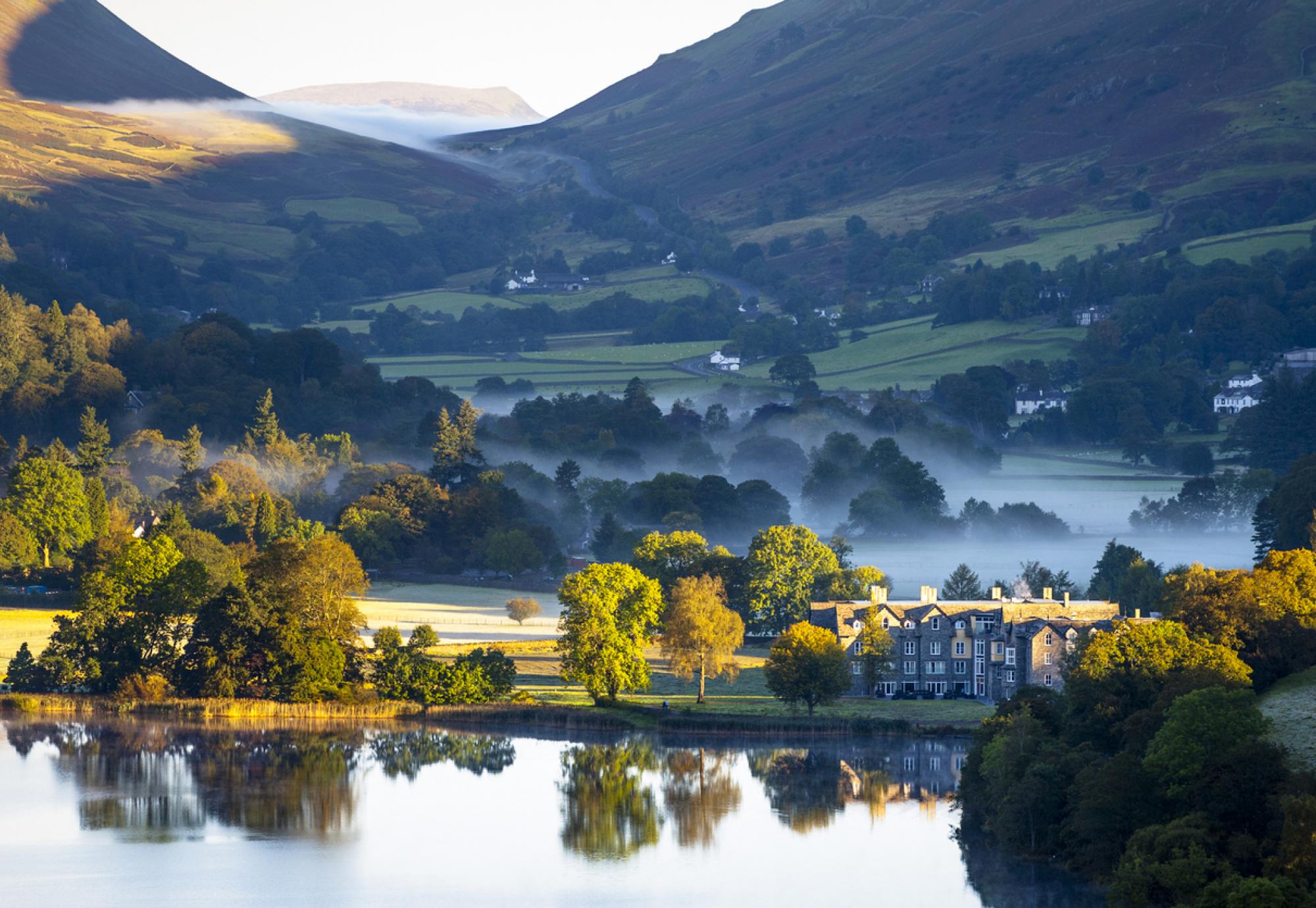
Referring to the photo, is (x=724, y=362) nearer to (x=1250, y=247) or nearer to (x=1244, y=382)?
(x=1244, y=382)

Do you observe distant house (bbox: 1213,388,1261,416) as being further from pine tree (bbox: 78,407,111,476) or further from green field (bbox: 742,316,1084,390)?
pine tree (bbox: 78,407,111,476)

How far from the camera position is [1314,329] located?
172375 mm

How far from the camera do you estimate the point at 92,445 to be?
11012 centimetres

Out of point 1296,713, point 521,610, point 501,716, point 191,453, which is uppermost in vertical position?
point 191,453

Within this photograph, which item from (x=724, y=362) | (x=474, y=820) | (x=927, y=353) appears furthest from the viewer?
(x=724, y=362)

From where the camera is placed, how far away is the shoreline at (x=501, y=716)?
57375mm

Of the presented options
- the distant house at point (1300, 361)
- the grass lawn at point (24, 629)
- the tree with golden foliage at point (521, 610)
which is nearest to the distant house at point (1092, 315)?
the distant house at point (1300, 361)

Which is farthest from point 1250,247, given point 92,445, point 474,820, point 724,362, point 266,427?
point 474,820

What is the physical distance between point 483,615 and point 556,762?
30651mm

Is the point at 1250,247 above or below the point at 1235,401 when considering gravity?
above

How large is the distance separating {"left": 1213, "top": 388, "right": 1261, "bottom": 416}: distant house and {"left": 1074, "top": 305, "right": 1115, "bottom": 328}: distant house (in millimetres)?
30530

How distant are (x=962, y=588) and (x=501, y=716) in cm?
2443

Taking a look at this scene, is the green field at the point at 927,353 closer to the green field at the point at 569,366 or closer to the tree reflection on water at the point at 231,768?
the green field at the point at 569,366

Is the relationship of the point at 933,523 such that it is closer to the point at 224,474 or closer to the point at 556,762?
the point at 224,474
